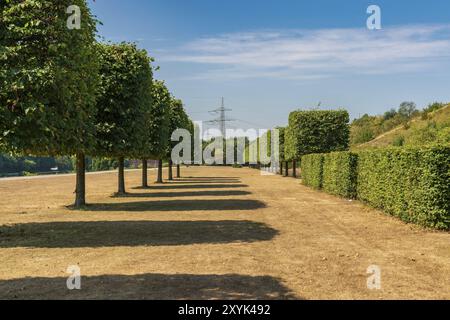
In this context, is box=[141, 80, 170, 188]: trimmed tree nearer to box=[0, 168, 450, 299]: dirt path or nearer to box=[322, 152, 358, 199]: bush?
box=[322, 152, 358, 199]: bush

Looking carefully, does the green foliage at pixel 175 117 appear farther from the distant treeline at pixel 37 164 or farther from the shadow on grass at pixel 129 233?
the distant treeline at pixel 37 164

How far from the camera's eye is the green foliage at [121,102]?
2648 cm

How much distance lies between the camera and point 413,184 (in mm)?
16984

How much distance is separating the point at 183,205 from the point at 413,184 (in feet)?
39.8

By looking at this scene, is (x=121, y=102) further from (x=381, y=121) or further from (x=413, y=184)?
(x=381, y=121)

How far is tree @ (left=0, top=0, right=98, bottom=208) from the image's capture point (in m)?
13.9

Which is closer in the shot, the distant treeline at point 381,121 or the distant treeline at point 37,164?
the distant treeline at point 381,121

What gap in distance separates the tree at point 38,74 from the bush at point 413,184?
1206 centimetres

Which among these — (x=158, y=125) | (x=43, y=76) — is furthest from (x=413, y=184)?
(x=158, y=125)


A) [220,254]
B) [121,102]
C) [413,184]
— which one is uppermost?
[121,102]
